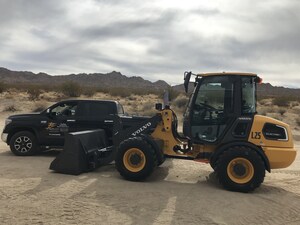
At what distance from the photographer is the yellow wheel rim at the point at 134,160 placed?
9203mm

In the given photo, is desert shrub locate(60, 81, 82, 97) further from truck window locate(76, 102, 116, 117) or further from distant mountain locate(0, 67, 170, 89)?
distant mountain locate(0, 67, 170, 89)

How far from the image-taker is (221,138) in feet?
29.8

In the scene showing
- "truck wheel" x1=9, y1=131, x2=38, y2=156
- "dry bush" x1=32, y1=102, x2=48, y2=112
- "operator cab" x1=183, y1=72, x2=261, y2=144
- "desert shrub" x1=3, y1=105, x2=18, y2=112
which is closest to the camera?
"operator cab" x1=183, y1=72, x2=261, y2=144

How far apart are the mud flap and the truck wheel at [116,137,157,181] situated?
0.75 meters

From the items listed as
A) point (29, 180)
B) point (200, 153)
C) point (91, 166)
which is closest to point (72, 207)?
point (29, 180)

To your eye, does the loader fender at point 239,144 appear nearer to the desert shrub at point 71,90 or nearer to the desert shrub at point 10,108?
the desert shrub at point 10,108

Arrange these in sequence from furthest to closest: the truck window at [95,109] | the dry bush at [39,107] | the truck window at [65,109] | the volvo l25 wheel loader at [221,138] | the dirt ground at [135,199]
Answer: the dry bush at [39,107]
the truck window at [65,109]
the truck window at [95,109]
the volvo l25 wheel loader at [221,138]
the dirt ground at [135,199]

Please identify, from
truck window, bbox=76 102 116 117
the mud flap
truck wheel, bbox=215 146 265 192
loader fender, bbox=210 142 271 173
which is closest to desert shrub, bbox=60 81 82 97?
truck window, bbox=76 102 116 117

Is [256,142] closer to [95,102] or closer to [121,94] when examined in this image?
[95,102]

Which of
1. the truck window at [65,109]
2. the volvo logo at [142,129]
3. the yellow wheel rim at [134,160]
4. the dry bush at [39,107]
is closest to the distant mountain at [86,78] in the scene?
the dry bush at [39,107]

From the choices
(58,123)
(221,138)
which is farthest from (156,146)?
(58,123)

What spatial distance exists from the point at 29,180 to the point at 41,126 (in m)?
4.18

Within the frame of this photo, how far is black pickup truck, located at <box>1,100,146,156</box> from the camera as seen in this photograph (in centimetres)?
1252

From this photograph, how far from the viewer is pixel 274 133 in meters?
8.90
